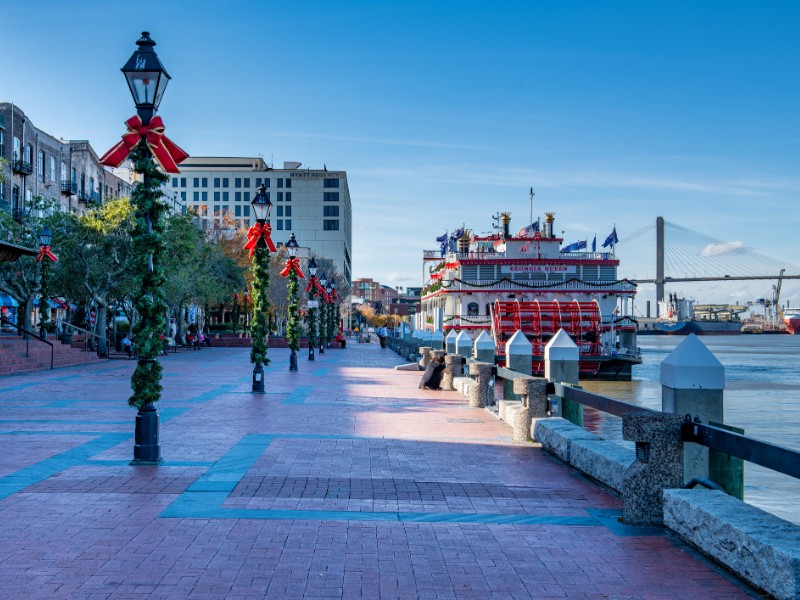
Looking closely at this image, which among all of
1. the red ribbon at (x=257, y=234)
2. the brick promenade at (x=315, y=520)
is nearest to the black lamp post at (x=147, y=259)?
the brick promenade at (x=315, y=520)

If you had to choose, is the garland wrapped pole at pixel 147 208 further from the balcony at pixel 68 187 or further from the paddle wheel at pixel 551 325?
the balcony at pixel 68 187

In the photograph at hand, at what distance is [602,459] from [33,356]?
25.0 m

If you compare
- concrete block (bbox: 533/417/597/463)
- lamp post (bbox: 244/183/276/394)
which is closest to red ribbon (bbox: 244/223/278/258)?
lamp post (bbox: 244/183/276/394)

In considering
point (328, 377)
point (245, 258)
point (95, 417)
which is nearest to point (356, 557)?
point (95, 417)

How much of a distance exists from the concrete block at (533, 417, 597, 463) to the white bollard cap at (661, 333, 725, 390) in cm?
293

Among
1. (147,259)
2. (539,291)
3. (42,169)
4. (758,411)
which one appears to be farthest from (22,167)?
(147,259)

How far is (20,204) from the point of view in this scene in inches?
1868

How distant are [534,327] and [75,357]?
2074cm

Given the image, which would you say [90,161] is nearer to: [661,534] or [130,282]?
[130,282]

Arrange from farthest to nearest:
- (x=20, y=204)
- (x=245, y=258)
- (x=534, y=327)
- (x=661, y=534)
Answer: (x=245, y=258)
(x=20, y=204)
(x=534, y=327)
(x=661, y=534)

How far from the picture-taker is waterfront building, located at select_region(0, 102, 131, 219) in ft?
150

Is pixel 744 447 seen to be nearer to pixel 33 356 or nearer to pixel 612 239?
pixel 33 356

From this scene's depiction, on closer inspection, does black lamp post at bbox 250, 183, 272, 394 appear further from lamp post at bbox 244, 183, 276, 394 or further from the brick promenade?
the brick promenade

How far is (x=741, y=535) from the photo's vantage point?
5598 millimetres
